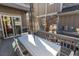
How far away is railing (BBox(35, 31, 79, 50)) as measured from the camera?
46.9 inches

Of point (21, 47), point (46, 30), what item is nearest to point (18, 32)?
point (21, 47)

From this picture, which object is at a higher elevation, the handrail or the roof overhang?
the roof overhang

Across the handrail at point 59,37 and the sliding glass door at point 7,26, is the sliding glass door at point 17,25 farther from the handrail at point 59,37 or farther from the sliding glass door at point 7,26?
the handrail at point 59,37

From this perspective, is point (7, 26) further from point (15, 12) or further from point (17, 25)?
point (15, 12)

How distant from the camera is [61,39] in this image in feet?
4.24

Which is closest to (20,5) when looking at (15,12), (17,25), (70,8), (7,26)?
(15,12)

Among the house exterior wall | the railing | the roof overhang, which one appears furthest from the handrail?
the roof overhang

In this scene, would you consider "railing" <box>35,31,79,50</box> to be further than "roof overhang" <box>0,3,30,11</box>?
No

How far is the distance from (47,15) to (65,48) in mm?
622

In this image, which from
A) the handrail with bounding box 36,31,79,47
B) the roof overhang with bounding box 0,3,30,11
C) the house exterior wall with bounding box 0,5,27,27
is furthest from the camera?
the house exterior wall with bounding box 0,5,27,27

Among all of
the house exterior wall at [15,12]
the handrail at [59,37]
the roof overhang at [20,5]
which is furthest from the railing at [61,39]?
the roof overhang at [20,5]

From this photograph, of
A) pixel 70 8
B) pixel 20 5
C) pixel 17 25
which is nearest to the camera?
pixel 70 8

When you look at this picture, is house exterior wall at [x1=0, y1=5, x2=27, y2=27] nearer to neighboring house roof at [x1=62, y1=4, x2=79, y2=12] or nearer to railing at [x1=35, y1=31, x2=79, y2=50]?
railing at [x1=35, y1=31, x2=79, y2=50]

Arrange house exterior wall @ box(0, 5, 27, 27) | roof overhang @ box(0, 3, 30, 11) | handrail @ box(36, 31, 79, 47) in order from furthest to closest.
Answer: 1. house exterior wall @ box(0, 5, 27, 27)
2. roof overhang @ box(0, 3, 30, 11)
3. handrail @ box(36, 31, 79, 47)
